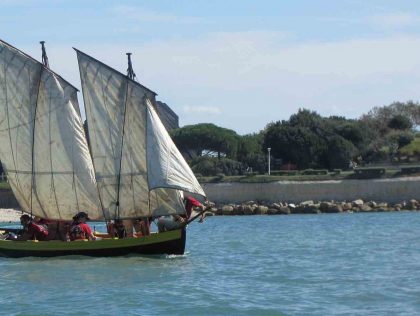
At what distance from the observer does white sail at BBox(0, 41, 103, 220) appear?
36125 millimetres

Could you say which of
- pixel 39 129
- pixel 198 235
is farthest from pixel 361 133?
pixel 39 129

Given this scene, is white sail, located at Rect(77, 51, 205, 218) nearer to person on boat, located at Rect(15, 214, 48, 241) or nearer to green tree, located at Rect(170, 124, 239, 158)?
person on boat, located at Rect(15, 214, 48, 241)

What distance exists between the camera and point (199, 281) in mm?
28625

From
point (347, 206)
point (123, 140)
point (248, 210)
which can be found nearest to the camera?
point (123, 140)

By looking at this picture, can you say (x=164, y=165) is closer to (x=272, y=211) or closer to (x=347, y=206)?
(x=347, y=206)

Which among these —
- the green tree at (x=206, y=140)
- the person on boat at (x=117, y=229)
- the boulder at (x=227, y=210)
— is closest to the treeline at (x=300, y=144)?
the green tree at (x=206, y=140)

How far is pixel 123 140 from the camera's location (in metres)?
35.2

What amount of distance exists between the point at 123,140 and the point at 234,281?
8086 millimetres

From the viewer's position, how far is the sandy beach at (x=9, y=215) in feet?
241

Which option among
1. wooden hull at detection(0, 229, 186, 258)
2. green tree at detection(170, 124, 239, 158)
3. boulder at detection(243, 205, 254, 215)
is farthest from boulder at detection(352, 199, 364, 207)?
wooden hull at detection(0, 229, 186, 258)

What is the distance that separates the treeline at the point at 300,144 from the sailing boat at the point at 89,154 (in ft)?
184

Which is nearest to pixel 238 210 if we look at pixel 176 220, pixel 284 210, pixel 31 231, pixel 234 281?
pixel 284 210

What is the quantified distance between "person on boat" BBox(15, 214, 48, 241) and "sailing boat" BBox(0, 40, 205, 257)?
0.50 meters

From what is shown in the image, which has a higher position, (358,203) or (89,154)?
(89,154)
